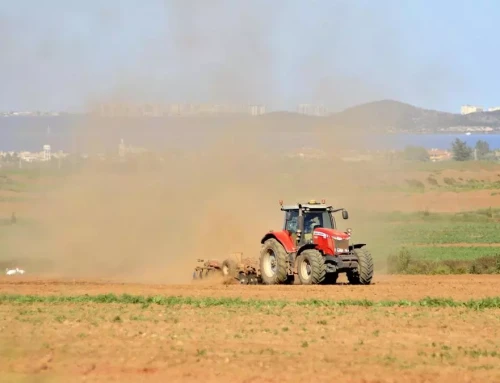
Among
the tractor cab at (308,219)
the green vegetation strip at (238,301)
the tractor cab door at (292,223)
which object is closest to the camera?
the green vegetation strip at (238,301)

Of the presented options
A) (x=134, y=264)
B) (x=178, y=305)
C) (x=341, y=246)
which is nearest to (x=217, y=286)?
(x=341, y=246)

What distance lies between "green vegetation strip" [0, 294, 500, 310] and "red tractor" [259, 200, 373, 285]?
3581 mm

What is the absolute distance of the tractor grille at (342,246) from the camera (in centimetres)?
2414

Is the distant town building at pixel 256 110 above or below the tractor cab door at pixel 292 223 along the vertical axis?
above

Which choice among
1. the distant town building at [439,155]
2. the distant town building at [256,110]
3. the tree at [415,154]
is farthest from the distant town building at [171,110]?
the distant town building at [439,155]

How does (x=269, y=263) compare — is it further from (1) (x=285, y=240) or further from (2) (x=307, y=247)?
(2) (x=307, y=247)

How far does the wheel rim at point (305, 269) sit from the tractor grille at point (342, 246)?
0.92 metres

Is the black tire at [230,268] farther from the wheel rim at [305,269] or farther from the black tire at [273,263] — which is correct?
the wheel rim at [305,269]

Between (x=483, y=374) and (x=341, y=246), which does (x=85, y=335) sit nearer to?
(x=483, y=374)

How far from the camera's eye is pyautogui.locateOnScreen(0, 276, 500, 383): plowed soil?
1281 cm

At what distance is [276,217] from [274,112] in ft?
33.0

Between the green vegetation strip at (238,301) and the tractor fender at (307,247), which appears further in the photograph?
the tractor fender at (307,247)

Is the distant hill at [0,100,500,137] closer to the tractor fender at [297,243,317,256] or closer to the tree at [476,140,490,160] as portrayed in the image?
the tractor fender at [297,243,317,256]

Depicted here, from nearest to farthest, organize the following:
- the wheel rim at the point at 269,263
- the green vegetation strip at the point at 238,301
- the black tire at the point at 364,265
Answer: the green vegetation strip at the point at 238,301, the black tire at the point at 364,265, the wheel rim at the point at 269,263
